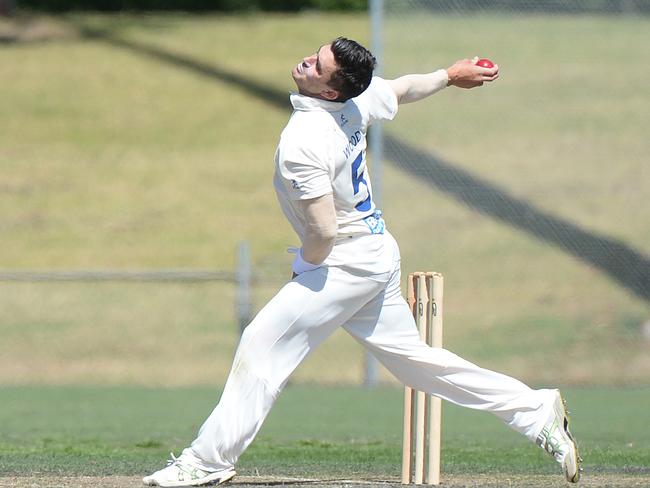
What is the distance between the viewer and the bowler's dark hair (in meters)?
6.18

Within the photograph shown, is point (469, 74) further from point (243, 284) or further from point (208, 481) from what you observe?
point (243, 284)

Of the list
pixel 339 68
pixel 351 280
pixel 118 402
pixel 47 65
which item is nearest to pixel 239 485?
pixel 351 280

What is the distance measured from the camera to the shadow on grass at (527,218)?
57.9 feet

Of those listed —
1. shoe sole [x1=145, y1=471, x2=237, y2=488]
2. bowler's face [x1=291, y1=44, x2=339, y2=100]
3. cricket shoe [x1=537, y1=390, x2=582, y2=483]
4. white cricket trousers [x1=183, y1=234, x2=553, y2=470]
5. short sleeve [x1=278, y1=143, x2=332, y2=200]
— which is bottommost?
shoe sole [x1=145, y1=471, x2=237, y2=488]

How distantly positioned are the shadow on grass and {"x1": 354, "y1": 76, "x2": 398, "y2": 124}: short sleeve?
1089cm

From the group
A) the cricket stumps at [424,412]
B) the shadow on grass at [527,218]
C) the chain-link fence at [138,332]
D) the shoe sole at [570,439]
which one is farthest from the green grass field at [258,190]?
the shoe sole at [570,439]

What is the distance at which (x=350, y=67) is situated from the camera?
6.19 metres

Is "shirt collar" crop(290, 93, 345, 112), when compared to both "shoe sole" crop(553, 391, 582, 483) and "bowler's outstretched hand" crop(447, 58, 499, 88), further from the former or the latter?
"shoe sole" crop(553, 391, 582, 483)

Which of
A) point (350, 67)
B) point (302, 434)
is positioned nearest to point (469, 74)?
point (350, 67)

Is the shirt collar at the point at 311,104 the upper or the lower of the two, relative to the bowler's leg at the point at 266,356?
upper

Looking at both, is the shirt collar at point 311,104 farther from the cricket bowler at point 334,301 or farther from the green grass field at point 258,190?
the green grass field at point 258,190

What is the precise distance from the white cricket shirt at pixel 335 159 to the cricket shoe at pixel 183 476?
1205 mm

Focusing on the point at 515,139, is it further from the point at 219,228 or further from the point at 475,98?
the point at 219,228

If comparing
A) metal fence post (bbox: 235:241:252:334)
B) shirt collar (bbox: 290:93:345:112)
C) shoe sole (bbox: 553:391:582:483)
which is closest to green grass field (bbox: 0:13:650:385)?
metal fence post (bbox: 235:241:252:334)
